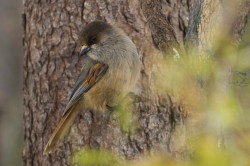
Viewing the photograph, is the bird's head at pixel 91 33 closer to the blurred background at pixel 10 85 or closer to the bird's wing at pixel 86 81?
the bird's wing at pixel 86 81

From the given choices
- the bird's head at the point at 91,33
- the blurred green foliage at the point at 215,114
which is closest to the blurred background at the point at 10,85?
the bird's head at the point at 91,33

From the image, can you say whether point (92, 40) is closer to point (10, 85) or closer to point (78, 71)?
point (78, 71)

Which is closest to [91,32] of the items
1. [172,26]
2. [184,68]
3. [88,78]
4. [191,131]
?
[88,78]

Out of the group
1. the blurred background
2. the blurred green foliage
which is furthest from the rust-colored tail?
the blurred background

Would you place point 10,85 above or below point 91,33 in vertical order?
below

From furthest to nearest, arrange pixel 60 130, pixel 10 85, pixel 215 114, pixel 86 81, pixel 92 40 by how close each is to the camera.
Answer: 1. pixel 10 85
2. pixel 92 40
3. pixel 86 81
4. pixel 60 130
5. pixel 215 114

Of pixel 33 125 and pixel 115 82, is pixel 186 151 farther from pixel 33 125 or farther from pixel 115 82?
pixel 33 125

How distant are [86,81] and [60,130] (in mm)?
451

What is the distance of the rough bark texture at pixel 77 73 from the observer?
4918 mm

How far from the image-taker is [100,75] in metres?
4.98

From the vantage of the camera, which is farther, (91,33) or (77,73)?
(77,73)

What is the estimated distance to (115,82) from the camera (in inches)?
194

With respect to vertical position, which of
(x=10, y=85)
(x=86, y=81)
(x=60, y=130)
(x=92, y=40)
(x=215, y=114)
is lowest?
(x=10, y=85)

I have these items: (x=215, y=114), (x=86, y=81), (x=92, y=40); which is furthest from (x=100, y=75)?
(x=215, y=114)
